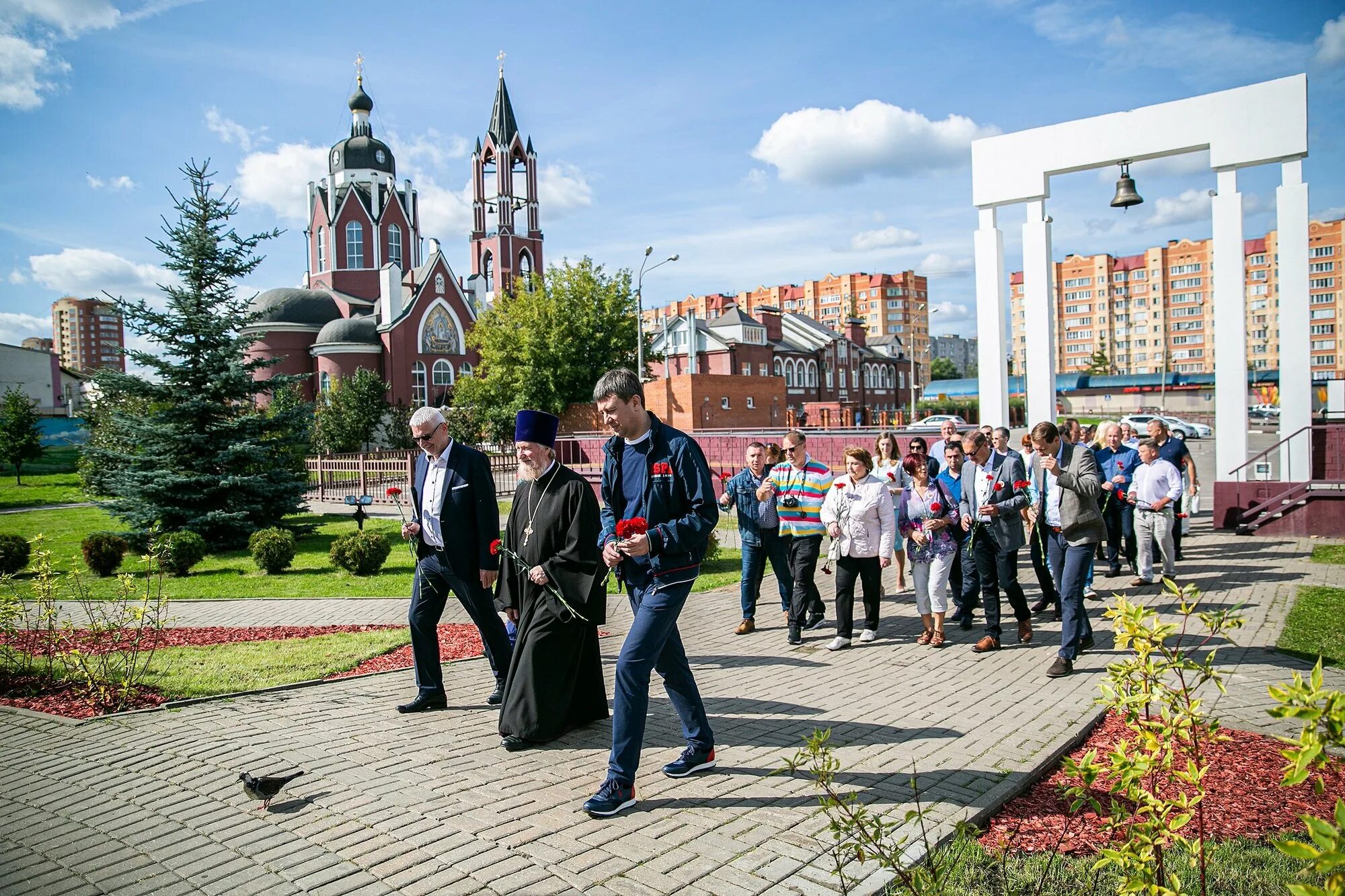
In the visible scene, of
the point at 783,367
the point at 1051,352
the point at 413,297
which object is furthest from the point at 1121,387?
the point at 1051,352

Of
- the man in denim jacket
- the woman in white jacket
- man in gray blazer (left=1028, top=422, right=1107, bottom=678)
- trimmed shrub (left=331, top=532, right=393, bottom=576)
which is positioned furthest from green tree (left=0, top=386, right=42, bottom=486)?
man in gray blazer (left=1028, top=422, right=1107, bottom=678)

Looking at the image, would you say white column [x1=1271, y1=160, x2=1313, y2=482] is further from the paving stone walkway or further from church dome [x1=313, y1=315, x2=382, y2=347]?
church dome [x1=313, y1=315, x2=382, y2=347]

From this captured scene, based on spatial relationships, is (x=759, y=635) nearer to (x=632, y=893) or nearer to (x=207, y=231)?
(x=632, y=893)

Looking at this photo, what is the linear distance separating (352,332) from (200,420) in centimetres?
3677

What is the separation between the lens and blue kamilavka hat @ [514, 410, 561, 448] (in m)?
5.04

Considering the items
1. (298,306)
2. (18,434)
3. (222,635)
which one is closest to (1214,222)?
(222,635)

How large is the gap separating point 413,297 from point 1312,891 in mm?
55404

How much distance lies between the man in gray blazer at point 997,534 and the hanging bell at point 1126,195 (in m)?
7.67

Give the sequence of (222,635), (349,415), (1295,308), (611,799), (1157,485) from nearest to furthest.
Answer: (611,799), (222,635), (1157,485), (1295,308), (349,415)

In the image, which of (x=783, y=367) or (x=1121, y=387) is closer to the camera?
(x=783, y=367)

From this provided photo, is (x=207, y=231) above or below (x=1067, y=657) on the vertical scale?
above

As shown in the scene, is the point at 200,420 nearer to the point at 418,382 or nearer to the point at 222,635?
the point at 222,635

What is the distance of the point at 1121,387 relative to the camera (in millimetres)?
81125

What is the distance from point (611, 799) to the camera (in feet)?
13.3
